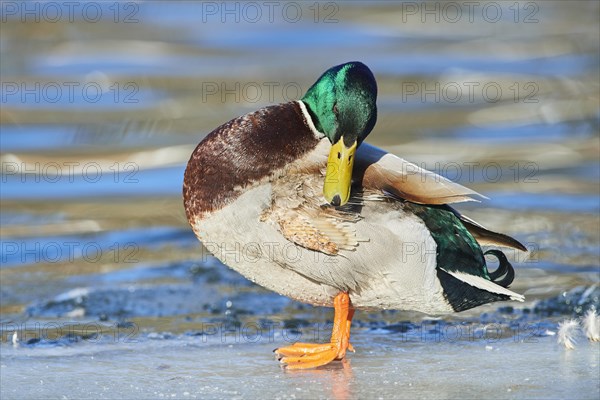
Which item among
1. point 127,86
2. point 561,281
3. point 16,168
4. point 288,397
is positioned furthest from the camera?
point 127,86

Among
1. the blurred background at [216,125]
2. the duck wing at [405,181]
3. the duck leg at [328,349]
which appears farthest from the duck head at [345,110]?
the blurred background at [216,125]

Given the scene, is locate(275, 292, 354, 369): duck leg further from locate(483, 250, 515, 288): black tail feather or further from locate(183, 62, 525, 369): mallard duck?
locate(483, 250, 515, 288): black tail feather

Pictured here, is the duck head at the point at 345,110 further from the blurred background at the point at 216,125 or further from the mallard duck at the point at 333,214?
Result: the blurred background at the point at 216,125

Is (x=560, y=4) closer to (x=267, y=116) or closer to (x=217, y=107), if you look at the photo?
(x=217, y=107)

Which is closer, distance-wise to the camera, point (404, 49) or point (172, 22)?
point (404, 49)

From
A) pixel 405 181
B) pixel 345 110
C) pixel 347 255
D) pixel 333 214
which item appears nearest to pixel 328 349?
pixel 347 255

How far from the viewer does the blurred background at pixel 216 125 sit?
541 centimetres

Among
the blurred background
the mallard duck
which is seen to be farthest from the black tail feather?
the blurred background

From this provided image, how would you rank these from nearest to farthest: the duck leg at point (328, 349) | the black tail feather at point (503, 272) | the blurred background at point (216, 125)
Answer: the duck leg at point (328, 349), the black tail feather at point (503, 272), the blurred background at point (216, 125)

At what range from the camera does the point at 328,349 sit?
424 cm

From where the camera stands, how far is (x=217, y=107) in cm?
926

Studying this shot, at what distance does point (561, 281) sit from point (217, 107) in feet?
14.5

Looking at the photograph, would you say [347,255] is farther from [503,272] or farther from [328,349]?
[503,272]

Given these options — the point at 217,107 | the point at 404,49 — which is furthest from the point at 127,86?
the point at 404,49
